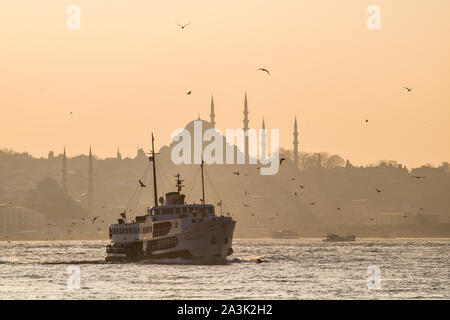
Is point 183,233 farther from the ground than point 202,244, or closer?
farther from the ground

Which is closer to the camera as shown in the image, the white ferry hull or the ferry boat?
the ferry boat

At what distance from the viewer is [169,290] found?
180ft

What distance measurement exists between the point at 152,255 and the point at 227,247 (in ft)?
20.2

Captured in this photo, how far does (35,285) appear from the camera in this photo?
60.4 meters

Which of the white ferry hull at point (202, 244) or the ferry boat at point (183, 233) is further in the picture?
the white ferry hull at point (202, 244)

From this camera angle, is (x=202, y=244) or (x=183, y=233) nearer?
(x=183, y=233)

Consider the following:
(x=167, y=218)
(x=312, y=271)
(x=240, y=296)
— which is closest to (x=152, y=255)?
(x=167, y=218)
